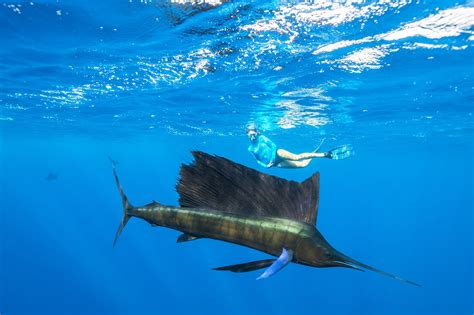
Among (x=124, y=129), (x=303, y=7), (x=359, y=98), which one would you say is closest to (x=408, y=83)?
(x=359, y=98)

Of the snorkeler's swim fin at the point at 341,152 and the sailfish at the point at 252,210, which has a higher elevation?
the snorkeler's swim fin at the point at 341,152

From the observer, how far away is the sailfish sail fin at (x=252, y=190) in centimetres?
158

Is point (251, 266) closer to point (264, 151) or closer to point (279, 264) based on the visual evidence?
point (279, 264)

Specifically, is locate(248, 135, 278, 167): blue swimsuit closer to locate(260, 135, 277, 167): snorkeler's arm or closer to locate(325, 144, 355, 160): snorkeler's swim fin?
locate(260, 135, 277, 167): snorkeler's arm

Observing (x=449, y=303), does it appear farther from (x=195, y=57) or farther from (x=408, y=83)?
(x=195, y=57)

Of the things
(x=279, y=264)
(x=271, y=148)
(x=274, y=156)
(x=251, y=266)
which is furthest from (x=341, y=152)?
(x=279, y=264)

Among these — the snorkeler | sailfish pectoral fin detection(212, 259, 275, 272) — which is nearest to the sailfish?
sailfish pectoral fin detection(212, 259, 275, 272)

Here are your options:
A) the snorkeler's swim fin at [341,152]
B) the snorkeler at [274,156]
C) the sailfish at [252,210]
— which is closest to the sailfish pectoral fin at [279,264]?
the sailfish at [252,210]

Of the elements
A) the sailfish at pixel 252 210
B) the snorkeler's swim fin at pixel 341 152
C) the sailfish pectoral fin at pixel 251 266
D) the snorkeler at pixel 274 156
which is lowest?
the sailfish pectoral fin at pixel 251 266

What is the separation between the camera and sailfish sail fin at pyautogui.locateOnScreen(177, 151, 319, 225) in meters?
1.58

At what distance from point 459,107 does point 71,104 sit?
2135 centimetres

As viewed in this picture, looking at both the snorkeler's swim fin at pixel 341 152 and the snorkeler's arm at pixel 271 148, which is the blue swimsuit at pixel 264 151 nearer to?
the snorkeler's arm at pixel 271 148

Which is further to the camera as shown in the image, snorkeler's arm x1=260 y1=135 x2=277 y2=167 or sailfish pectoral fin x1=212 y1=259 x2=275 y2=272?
snorkeler's arm x1=260 y1=135 x2=277 y2=167

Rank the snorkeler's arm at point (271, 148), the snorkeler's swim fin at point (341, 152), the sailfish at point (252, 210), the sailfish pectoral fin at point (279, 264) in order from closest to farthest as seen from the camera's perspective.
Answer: the sailfish pectoral fin at point (279, 264) < the sailfish at point (252, 210) < the snorkeler's swim fin at point (341, 152) < the snorkeler's arm at point (271, 148)
